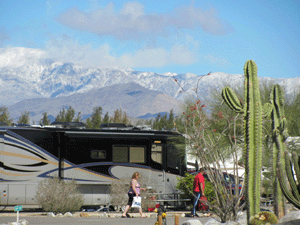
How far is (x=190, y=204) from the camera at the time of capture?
1688 centimetres

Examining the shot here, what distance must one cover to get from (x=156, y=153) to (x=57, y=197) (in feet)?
14.3

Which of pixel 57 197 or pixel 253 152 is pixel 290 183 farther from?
pixel 57 197

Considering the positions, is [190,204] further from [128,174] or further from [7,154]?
[7,154]

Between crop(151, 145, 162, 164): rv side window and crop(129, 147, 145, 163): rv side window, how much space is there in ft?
1.30

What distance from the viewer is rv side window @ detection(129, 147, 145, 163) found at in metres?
17.5

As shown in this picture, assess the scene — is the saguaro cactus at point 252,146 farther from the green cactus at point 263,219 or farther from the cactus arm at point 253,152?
the green cactus at point 263,219

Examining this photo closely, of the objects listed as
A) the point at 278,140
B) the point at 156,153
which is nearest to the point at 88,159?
the point at 156,153

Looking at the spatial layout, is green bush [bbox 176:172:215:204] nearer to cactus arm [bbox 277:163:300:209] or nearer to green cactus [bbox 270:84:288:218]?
green cactus [bbox 270:84:288:218]

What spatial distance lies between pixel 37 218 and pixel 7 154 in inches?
136

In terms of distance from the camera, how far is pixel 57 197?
1525 cm

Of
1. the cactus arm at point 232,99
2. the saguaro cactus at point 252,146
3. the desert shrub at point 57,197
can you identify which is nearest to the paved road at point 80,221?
the desert shrub at point 57,197

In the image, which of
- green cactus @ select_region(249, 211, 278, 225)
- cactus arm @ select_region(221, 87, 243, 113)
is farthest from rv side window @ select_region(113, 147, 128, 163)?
green cactus @ select_region(249, 211, 278, 225)

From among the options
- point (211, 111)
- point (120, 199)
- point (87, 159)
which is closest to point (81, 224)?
point (120, 199)

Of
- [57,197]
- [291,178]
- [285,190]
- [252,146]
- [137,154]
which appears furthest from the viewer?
[137,154]
